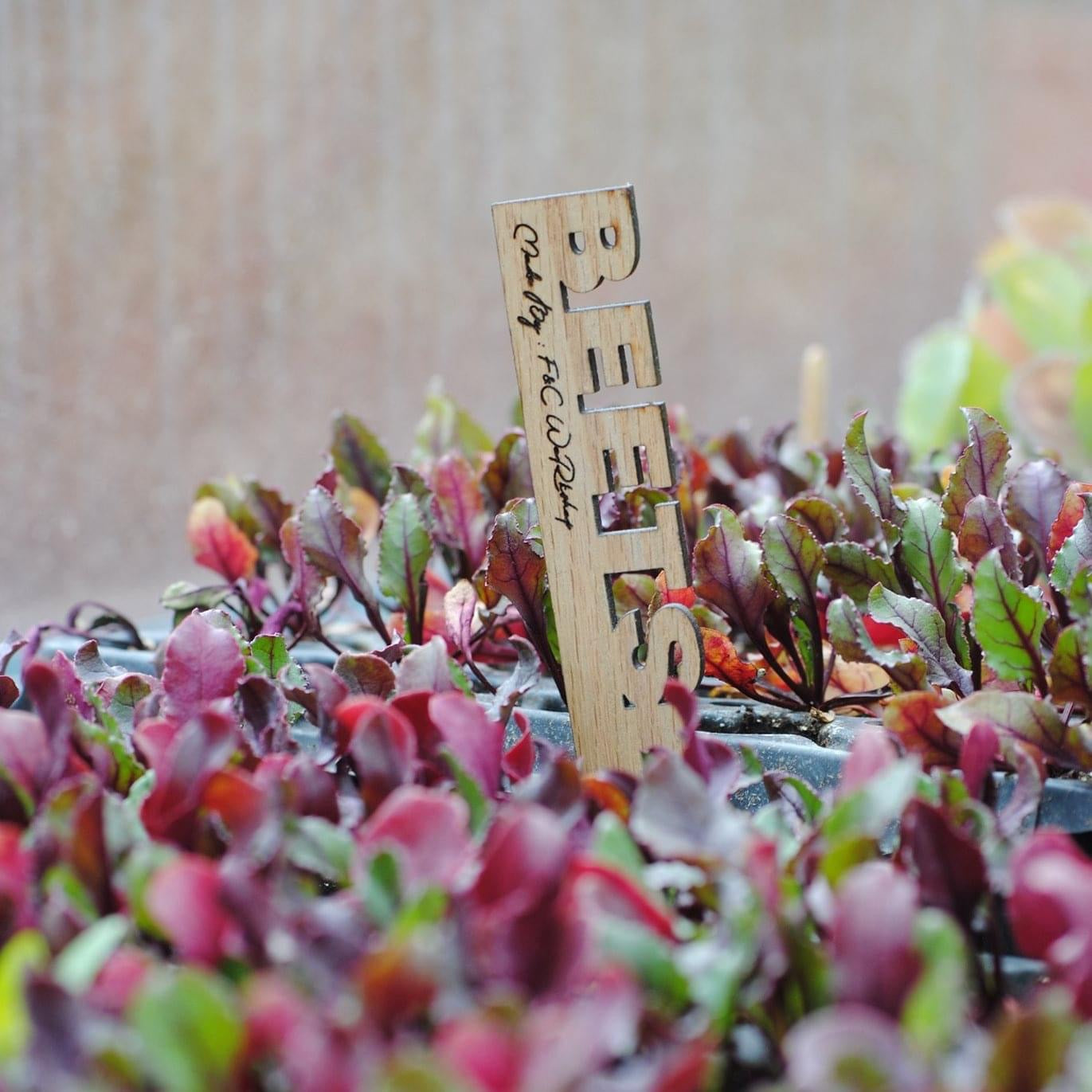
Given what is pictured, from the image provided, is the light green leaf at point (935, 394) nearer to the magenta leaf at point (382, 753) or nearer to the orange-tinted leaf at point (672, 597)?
the orange-tinted leaf at point (672, 597)

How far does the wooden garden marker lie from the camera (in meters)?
0.51

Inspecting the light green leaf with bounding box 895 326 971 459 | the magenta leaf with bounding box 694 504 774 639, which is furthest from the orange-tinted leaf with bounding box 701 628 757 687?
the light green leaf with bounding box 895 326 971 459

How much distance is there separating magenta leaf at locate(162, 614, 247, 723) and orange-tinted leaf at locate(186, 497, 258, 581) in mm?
298

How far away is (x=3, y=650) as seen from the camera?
1.83ft

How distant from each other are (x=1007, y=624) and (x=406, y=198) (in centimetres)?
149

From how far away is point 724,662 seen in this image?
1.97 feet

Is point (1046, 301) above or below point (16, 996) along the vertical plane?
above

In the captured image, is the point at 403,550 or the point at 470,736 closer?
the point at 470,736

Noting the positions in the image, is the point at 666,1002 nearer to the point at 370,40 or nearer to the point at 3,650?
the point at 3,650

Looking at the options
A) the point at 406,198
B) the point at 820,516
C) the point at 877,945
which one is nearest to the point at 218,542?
the point at 820,516

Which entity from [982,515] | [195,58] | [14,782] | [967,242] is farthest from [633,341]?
[967,242]

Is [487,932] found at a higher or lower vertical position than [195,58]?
lower

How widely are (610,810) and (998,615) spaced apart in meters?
0.17

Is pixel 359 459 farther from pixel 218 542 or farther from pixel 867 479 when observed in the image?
pixel 867 479
